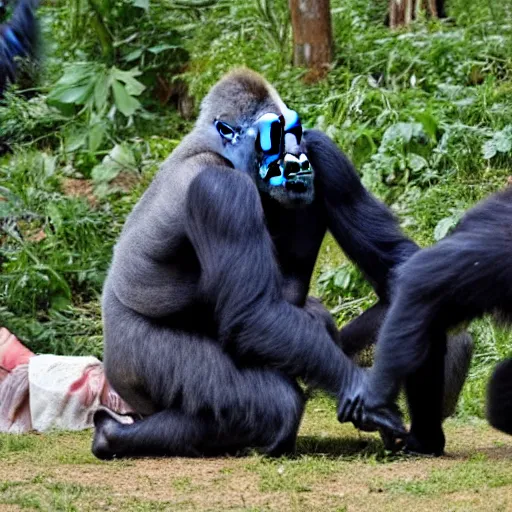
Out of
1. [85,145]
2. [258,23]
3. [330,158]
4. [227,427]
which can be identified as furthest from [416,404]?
[258,23]

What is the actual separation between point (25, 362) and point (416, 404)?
2.58 metres

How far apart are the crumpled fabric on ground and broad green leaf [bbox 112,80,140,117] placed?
3.50 meters

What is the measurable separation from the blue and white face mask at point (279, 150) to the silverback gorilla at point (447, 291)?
713 millimetres

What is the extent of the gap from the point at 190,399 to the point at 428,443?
99 cm

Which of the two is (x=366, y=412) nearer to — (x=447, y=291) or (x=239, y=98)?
(x=447, y=291)

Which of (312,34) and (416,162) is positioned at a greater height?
(312,34)

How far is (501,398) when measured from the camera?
4676 millimetres

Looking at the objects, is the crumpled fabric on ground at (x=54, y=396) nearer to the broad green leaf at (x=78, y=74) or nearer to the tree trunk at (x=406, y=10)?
the broad green leaf at (x=78, y=74)

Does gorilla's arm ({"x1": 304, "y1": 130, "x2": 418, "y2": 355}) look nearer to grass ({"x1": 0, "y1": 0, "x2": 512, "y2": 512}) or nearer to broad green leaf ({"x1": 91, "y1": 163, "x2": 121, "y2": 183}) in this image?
grass ({"x1": 0, "y1": 0, "x2": 512, "y2": 512})

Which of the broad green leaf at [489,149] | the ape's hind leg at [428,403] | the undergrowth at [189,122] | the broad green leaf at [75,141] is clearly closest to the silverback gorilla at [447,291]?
the ape's hind leg at [428,403]

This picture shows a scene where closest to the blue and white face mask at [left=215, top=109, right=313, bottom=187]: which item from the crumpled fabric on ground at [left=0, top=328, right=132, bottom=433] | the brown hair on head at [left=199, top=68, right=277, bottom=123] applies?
the brown hair on head at [left=199, top=68, right=277, bottom=123]

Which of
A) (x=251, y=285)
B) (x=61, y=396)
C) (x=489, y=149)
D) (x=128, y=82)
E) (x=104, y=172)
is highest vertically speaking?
(x=128, y=82)

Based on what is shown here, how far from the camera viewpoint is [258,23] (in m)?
10.1

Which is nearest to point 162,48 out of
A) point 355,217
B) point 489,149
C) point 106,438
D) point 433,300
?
point 489,149
